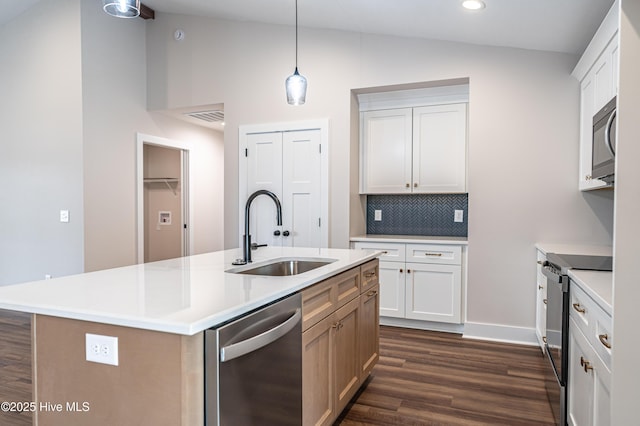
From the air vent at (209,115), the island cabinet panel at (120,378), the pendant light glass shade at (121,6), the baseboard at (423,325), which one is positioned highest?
the air vent at (209,115)

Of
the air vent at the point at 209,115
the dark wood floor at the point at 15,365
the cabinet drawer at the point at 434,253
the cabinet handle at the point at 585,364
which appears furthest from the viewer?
the air vent at the point at 209,115

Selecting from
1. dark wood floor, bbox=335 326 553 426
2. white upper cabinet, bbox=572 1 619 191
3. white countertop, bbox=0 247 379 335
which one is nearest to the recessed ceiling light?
white upper cabinet, bbox=572 1 619 191

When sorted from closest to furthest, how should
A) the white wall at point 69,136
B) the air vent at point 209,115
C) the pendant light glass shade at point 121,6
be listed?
the pendant light glass shade at point 121,6, the white wall at point 69,136, the air vent at point 209,115

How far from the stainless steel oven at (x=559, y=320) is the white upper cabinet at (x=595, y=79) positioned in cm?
72

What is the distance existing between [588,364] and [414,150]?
9.47 ft

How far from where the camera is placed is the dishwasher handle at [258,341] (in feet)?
4.28

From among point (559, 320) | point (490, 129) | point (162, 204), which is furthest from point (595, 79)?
point (162, 204)

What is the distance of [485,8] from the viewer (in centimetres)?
309

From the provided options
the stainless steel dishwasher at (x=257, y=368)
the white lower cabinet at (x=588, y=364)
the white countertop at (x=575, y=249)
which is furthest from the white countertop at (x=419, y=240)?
the stainless steel dishwasher at (x=257, y=368)

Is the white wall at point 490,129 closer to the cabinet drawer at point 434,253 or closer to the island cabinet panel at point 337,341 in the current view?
the cabinet drawer at point 434,253

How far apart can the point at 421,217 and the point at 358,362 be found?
2413 millimetres

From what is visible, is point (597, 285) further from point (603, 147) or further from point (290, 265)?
point (290, 265)

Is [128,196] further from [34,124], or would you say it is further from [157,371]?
[157,371]

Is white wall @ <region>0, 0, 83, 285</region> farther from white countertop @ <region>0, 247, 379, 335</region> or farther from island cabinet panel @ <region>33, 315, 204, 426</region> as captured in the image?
island cabinet panel @ <region>33, 315, 204, 426</region>
